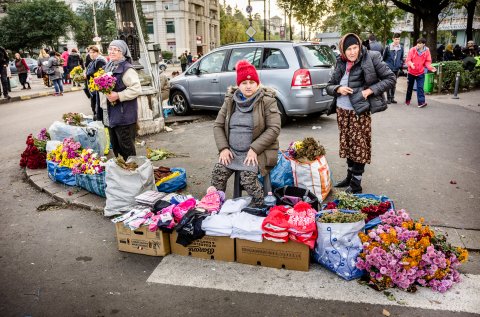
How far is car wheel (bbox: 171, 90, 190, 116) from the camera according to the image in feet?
35.0

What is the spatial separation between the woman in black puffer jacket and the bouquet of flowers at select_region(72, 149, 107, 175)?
3.25 metres

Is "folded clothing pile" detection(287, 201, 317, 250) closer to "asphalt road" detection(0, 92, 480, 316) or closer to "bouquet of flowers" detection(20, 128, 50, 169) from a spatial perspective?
"asphalt road" detection(0, 92, 480, 316)

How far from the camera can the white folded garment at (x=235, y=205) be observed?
3.83 metres

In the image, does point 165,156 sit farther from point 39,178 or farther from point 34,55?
point 34,55

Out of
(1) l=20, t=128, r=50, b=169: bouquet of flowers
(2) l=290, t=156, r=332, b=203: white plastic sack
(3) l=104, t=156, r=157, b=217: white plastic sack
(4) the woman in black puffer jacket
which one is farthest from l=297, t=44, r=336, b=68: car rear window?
(1) l=20, t=128, r=50, b=169: bouquet of flowers

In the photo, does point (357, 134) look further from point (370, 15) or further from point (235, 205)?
point (370, 15)

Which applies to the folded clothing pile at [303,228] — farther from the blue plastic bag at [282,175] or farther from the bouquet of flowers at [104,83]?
the bouquet of flowers at [104,83]

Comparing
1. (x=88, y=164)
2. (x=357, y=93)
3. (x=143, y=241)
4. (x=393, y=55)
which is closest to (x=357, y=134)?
(x=357, y=93)

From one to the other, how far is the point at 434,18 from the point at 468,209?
15.3m

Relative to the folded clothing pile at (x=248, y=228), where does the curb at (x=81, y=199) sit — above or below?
below

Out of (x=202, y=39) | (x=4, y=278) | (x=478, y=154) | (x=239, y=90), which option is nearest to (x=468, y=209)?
(x=478, y=154)

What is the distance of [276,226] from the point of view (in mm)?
3416

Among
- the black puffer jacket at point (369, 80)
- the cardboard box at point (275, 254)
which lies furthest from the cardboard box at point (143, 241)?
the black puffer jacket at point (369, 80)

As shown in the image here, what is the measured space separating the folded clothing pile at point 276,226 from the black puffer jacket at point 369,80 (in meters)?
1.87
